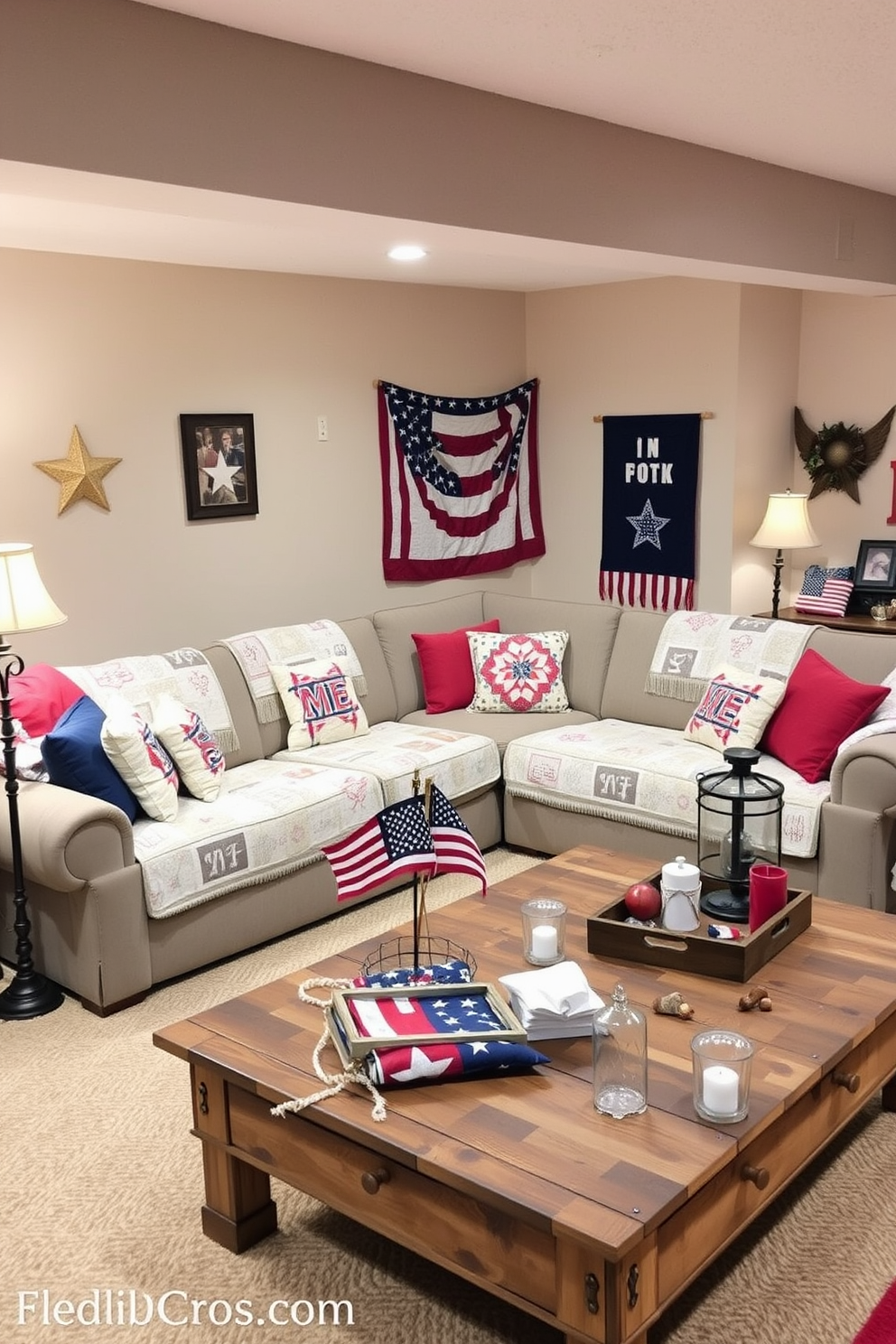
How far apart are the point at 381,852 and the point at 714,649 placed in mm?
2650

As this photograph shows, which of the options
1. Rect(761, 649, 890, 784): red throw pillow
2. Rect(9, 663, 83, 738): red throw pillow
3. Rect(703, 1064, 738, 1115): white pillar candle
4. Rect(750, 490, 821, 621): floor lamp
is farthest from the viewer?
Rect(750, 490, 821, 621): floor lamp

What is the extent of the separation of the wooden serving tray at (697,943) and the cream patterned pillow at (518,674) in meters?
2.22

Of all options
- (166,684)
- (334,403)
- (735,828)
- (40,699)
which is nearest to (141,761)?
(40,699)

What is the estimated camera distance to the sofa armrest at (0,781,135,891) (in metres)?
3.44

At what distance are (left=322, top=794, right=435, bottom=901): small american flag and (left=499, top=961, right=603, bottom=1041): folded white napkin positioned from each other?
0.33 meters

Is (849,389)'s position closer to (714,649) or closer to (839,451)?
(839,451)

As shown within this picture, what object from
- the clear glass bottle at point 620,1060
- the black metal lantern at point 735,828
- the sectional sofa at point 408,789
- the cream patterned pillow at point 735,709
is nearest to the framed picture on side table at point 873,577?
the sectional sofa at point 408,789

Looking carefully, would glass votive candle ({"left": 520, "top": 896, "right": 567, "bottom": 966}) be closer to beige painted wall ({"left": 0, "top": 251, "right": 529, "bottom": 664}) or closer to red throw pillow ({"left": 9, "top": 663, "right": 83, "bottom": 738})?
red throw pillow ({"left": 9, "top": 663, "right": 83, "bottom": 738})

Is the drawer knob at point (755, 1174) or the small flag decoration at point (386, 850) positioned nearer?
the drawer knob at point (755, 1174)

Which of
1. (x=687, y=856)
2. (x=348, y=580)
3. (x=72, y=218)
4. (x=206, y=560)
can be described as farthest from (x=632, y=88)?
(x=348, y=580)

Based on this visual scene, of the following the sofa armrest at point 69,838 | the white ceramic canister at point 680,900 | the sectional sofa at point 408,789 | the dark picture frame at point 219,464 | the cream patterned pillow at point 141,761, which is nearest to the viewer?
the white ceramic canister at point 680,900

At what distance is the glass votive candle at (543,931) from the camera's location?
111 inches

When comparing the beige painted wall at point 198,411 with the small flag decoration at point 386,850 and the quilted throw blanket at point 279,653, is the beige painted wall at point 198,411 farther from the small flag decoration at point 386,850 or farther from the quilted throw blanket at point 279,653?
the small flag decoration at point 386,850

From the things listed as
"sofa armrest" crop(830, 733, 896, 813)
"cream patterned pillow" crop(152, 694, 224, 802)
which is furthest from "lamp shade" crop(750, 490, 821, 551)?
"cream patterned pillow" crop(152, 694, 224, 802)
